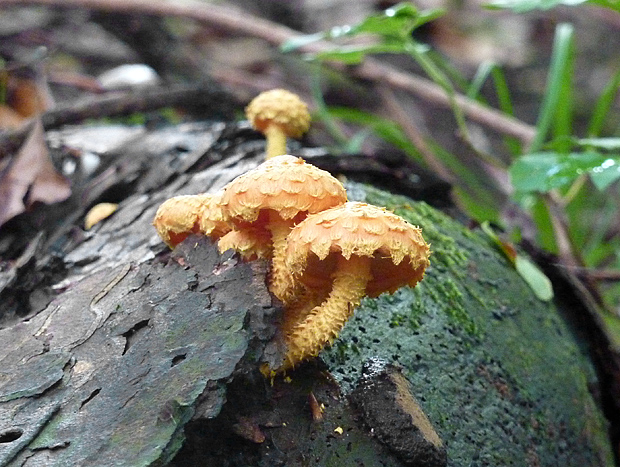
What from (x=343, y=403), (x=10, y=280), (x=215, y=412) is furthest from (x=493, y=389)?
(x=10, y=280)

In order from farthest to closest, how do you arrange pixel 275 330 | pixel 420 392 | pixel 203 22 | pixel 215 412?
pixel 203 22, pixel 420 392, pixel 275 330, pixel 215 412

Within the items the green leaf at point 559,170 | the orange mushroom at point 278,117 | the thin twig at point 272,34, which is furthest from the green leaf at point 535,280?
the thin twig at point 272,34

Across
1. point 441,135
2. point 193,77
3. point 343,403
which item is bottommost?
point 441,135

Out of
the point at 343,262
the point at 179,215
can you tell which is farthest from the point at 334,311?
the point at 179,215

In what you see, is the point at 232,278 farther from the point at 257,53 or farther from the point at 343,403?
the point at 257,53

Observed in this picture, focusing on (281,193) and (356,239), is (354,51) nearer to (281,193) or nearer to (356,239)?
(281,193)

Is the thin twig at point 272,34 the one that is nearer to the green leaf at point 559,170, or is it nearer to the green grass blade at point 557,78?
the green grass blade at point 557,78

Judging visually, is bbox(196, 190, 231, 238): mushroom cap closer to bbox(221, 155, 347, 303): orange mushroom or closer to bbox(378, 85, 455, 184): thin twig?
bbox(221, 155, 347, 303): orange mushroom
